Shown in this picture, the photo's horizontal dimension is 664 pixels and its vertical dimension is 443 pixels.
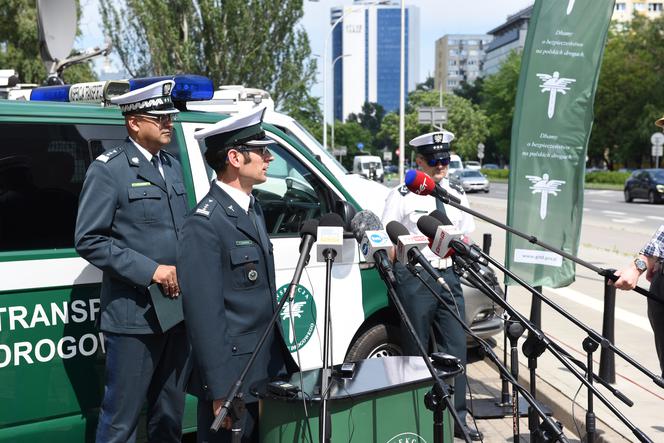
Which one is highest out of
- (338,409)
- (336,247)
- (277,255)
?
(336,247)

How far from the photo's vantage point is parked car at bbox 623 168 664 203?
32719 millimetres

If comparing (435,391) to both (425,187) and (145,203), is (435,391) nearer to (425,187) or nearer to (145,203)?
(425,187)

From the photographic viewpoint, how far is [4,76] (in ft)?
18.4

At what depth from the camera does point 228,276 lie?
336 centimetres

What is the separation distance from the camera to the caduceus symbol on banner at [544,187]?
269 inches

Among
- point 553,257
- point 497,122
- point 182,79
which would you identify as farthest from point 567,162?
point 497,122

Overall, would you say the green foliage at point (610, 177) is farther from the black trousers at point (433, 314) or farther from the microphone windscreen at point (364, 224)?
the microphone windscreen at point (364, 224)

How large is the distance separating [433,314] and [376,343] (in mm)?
426

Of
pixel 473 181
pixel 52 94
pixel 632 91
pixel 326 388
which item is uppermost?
pixel 632 91

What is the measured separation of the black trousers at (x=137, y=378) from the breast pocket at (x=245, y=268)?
2.29 ft

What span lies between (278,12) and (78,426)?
20.3 m

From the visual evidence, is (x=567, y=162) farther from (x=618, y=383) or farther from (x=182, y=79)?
(x=182, y=79)

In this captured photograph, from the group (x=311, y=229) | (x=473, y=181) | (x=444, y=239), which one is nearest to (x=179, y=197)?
(x=311, y=229)

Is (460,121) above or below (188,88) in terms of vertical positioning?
below
